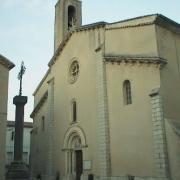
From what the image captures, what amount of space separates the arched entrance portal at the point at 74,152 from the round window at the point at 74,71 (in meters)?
3.73

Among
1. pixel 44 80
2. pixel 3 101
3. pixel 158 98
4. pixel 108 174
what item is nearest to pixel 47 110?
pixel 44 80

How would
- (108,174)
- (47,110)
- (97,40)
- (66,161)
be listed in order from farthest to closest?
(47,110) → (66,161) → (97,40) → (108,174)

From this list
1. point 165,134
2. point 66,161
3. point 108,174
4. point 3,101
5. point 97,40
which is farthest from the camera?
point 66,161

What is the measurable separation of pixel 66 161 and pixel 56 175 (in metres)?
1.68

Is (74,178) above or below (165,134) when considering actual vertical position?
below

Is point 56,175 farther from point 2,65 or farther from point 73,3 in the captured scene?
point 73,3

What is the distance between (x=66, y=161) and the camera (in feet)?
71.8

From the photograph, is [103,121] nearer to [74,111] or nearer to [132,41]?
[74,111]

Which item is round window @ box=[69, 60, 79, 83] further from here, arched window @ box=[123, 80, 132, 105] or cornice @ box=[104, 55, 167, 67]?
arched window @ box=[123, 80, 132, 105]

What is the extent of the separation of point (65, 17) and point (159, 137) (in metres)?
16.4

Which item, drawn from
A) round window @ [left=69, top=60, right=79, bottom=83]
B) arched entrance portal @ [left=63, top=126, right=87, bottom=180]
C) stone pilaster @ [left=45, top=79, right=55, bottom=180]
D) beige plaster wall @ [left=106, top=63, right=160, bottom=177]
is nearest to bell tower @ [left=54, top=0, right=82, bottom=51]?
stone pilaster @ [left=45, top=79, right=55, bottom=180]

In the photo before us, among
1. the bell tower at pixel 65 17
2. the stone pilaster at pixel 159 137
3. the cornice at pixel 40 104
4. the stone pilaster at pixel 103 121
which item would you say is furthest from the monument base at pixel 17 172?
the bell tower at pixel 65 17

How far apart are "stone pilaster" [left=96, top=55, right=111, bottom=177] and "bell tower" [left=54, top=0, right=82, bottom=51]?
29.7ft

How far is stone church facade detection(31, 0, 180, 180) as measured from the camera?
1550cm
